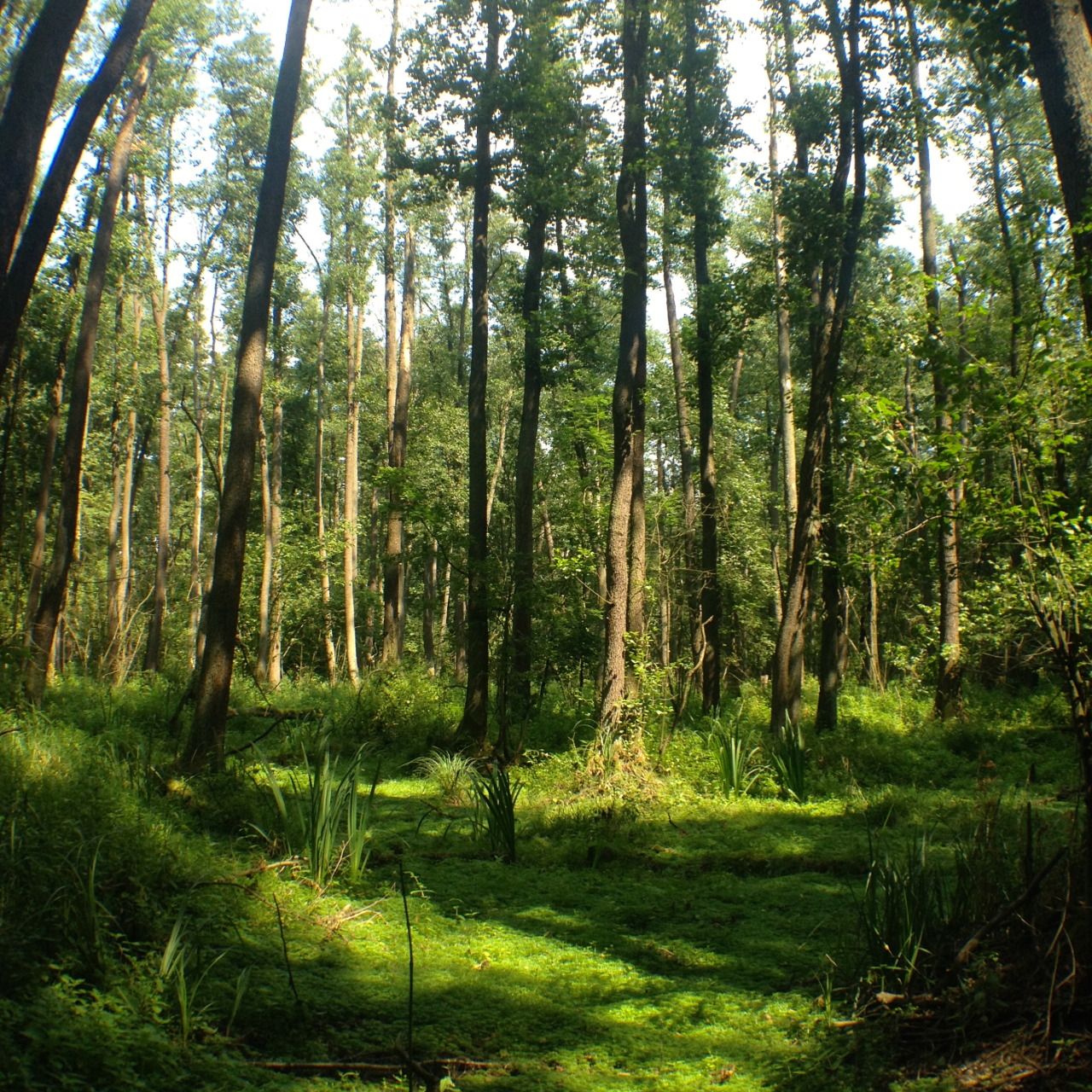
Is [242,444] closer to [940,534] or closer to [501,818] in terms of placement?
[501,818]

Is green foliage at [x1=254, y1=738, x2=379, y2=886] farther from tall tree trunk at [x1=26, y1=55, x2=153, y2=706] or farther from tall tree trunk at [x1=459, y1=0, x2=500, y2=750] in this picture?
tall tree trunk at [x1=459, y1=0, x2=500, y2=750]

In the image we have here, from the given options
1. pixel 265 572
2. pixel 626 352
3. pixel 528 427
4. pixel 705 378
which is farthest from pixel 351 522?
pixel 626 352

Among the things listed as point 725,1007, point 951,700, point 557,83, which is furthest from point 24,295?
point 951,700

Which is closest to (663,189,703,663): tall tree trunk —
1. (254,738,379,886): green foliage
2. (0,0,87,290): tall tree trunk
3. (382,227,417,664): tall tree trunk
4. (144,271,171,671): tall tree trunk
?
(382,227,417,664): tall tree trunk

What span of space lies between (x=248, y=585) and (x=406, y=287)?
1462 cm

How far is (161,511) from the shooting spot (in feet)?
69.3

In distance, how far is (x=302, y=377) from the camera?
96.3 feet

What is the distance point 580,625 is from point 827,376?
5.61 meters

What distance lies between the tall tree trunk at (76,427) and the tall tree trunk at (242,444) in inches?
135

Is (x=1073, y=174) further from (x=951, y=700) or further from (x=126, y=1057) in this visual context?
(x=951, y=700)

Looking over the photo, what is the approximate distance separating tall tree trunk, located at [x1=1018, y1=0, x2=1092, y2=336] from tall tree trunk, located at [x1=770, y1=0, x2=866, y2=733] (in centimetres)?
585

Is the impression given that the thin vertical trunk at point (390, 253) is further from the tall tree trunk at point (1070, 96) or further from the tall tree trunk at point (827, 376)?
the tall tree trunk at point (1070, 96)

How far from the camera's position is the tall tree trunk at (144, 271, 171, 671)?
2020cm

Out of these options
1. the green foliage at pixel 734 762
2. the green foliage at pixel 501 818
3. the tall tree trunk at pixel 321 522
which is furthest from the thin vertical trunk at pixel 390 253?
the green foliage at pixel 501 818
